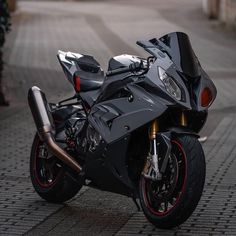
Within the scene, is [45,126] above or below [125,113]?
below

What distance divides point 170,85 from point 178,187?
0.69 meters

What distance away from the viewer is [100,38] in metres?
22.4

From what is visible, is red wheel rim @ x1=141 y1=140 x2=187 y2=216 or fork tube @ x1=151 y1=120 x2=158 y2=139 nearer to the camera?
red wheel rim @ x1=141 y1=140 x2=187 y2=216

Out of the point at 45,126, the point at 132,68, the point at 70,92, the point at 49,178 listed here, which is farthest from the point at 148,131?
the point at 70,92

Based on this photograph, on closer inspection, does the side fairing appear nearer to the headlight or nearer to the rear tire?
the headlight

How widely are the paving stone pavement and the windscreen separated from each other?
112 cm

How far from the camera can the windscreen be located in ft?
19.8

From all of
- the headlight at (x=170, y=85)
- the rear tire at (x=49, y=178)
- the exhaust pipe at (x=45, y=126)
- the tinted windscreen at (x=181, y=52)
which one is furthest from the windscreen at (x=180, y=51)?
the rear tire at (x=49, y=178)

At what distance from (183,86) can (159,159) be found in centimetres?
52

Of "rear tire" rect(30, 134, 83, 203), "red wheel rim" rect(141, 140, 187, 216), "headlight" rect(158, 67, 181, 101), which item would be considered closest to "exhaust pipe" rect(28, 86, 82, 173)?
"rear tire" rect(30, 134, 83, 203)

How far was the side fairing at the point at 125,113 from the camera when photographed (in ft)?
19.6

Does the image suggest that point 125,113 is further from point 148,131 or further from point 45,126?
point 45,126

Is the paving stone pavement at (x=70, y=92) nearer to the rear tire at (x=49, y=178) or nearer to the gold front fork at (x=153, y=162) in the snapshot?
the rear tire at (x=49, y=178)

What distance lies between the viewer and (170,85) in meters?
5.93
